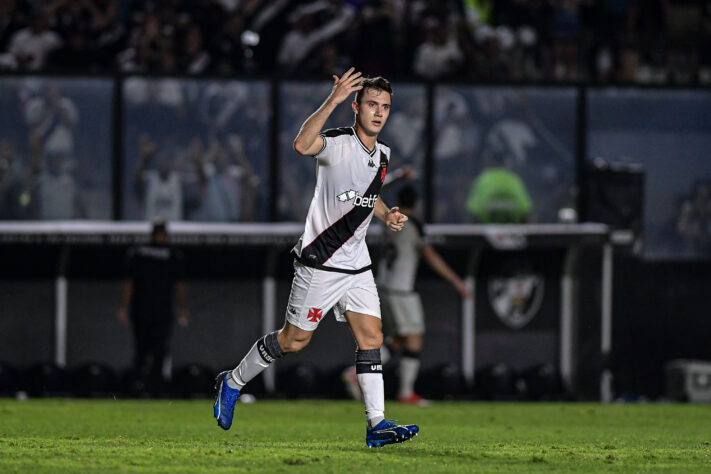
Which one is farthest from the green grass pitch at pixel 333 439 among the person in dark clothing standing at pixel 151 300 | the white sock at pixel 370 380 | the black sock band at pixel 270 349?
the person in dark clothing standing at pixel 151 300

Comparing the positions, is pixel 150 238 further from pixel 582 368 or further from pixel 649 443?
pixel 649 443

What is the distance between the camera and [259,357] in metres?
8.38

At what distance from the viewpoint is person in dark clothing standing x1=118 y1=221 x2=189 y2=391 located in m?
16.0

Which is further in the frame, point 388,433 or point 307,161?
point 307,161

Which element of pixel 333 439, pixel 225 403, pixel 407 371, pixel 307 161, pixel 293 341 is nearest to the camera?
pixel 293 341

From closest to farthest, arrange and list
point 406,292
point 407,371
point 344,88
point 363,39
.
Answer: point 344,88 → point 406,292 → point 407,371 → point 363,39

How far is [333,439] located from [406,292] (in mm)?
5880

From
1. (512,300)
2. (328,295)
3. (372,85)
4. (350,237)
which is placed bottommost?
(512,300)

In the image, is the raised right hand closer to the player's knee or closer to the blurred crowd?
the player's knee

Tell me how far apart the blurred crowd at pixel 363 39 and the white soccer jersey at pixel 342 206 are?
9.56 metres

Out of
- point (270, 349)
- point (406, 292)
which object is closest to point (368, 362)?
point (270, 349)

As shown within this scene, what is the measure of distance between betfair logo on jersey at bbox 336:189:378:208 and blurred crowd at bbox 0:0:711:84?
9587 mm

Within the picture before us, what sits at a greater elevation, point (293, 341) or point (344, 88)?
point (344, 88)

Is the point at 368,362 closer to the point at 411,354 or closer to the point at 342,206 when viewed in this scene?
the point at 342,206
